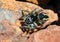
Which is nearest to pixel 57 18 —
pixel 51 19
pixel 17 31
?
pixel 51 19

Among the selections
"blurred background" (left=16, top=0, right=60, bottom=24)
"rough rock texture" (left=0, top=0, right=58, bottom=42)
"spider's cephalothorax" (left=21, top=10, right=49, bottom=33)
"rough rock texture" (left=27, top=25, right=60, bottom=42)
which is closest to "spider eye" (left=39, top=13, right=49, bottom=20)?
"spider's cephalothorax" (left=21, top=10, right=49, bottom=33)

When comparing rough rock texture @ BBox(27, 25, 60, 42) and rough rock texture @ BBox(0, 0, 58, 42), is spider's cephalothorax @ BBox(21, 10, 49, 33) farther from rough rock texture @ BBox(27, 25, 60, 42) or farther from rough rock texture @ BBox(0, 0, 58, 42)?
rough rock texture @ BBox(27, 25, 60, 42)

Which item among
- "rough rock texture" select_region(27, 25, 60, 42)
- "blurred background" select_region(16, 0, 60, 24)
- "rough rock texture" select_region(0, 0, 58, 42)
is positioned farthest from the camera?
"blurred background" select_region(16, 0, 60, 24)

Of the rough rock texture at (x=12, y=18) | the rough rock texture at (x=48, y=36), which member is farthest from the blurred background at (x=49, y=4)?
the rough rock texture at (x=48, y=36)

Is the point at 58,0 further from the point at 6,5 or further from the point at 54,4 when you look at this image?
the point at 6,5

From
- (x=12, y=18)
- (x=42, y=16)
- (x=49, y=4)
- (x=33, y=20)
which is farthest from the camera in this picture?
(x=49, y=4)

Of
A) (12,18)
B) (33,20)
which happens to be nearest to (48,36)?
(33,20)

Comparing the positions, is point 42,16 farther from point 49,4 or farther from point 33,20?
point 49,4

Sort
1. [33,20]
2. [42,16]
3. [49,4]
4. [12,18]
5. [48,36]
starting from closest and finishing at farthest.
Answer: [48,36] < [12,18] < [33,20] < [42,16] < [49,4]

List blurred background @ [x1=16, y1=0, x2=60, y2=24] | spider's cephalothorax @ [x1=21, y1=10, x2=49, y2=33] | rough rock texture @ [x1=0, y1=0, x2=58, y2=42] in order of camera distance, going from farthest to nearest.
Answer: blurred background @ [x1=16, y1=0, x2=60, y2=24], spider's cephalothorax @ [x1=21, y1=10, x2=49, y2=33], rough rock texture @ [x1=0, y1=0, x2=58, y2=42]
